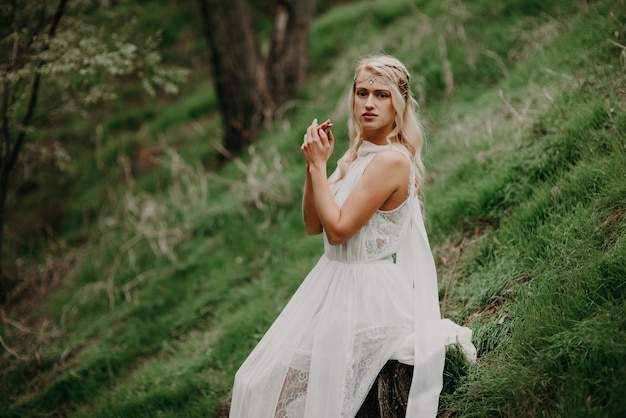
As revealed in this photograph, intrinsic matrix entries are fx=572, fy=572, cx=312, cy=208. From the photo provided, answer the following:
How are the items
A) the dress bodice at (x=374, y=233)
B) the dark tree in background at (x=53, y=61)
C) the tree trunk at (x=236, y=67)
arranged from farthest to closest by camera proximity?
1. the tree trunk at (x=236, y=67)
2. the dark tree in background at (x=53, y=61)
3. the dress bodice at (x=374, y=233)

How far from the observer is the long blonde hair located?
2.87 m

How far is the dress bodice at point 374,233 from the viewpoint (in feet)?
9.29

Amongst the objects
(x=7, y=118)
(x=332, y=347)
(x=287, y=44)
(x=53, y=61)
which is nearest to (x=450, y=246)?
(x=332, y=347)

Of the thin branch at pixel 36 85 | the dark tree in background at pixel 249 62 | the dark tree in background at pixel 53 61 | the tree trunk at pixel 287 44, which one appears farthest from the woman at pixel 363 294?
the tree trunk at pixel 287 44

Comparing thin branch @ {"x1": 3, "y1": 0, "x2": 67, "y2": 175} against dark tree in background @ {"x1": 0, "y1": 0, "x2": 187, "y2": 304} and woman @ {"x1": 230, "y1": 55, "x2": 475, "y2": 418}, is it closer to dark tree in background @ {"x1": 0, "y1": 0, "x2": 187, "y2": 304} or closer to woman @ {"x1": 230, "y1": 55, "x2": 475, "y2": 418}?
dark tree in background @ {"x1": 0, "y1": 0, "x2": 187, "y2": 304}

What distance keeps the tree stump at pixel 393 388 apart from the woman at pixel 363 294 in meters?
0.08

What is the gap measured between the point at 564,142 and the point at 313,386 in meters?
2.40

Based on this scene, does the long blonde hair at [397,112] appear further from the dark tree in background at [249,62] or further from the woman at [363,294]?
the dark tree in background at [249,62]

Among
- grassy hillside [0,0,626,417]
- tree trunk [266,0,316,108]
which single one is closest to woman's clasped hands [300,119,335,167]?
grassy hillside [0,0,626,417]

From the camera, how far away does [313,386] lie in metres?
2.65

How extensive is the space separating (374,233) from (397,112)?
2.05 ft

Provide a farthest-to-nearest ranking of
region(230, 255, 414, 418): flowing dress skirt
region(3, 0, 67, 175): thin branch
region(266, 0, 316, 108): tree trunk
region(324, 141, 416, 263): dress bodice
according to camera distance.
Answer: region(266, 0, 316, 108): tree trunk → region(3, 0, 67, 175): thin branch → region(324, 141, 416, 263): dress bodice → region(230, 255, 414, 418): flowing dress skirt

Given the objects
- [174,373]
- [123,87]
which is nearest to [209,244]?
[174,373]

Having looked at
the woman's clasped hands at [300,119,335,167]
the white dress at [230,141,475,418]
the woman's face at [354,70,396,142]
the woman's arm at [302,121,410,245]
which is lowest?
the white dress at [230,141,475,418]
